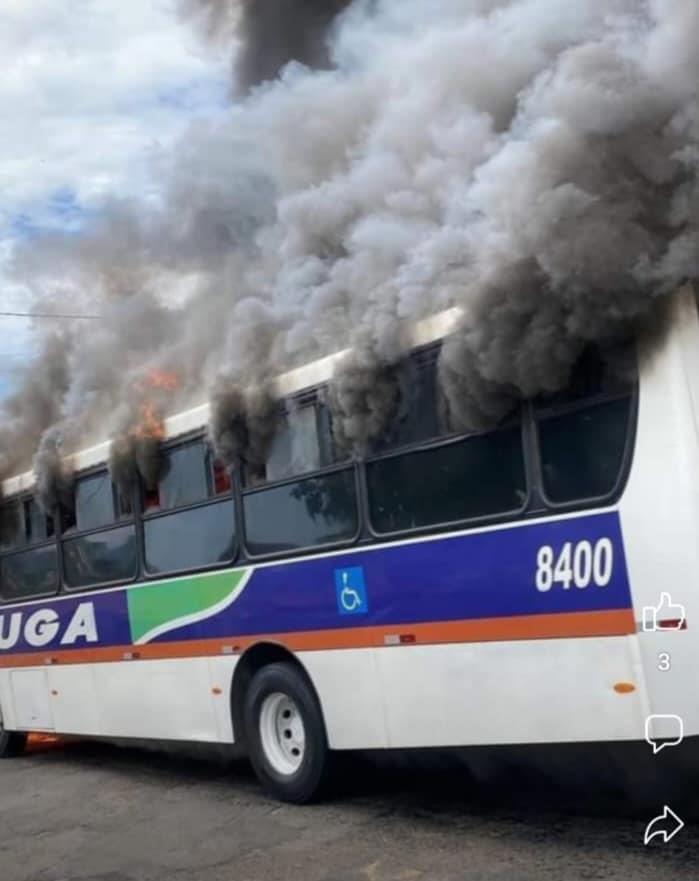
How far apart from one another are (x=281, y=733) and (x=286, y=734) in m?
0.05

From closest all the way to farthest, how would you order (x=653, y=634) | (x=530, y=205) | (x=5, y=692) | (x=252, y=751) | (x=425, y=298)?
(x=653, y=634) < (x=530, y=205) < (x=425, y=298) < (x=252, y=751) < (x=5, y=692)

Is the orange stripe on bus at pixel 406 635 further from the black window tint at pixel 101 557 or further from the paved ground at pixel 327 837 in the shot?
the paved ground at pixel 327 837

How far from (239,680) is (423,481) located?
2451 millimetres

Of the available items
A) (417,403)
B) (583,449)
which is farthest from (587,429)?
(417,403)

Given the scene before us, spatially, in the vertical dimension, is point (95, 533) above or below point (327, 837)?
above

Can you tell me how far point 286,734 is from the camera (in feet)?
27.2

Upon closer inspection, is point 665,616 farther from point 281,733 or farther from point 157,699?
point 157,699

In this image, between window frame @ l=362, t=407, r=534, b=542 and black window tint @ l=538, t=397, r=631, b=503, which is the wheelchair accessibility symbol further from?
Result: black window tint @ l=538, t=397, r=631, b=503

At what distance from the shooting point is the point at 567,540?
6027 mm

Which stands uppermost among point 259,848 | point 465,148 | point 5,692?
point 465,148

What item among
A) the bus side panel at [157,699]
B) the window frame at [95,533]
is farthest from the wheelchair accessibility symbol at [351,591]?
the window frame at [95,533]

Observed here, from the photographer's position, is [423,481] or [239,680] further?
[239,680]

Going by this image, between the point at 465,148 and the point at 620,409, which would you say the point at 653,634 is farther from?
the point at 465,148

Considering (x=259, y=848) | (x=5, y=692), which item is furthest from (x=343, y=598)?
(x=5, y=692)
